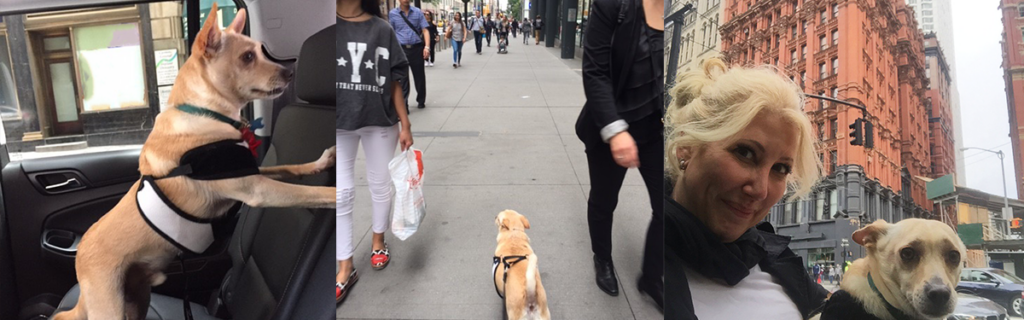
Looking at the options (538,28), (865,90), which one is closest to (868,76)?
(865,90)

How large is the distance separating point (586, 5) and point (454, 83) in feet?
1.40

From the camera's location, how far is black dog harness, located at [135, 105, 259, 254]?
1.00 metres

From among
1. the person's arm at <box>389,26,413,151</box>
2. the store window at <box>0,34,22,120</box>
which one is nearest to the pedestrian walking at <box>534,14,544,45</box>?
the person's arm at <box>389,26,413,151</box>

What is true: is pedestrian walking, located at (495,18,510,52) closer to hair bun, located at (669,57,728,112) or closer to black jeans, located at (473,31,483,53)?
black jeans, located at (473,31,483,53)

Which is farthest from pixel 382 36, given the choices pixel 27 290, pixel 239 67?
pixel 27 290

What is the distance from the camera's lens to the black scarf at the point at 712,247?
1.15 m

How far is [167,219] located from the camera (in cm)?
104

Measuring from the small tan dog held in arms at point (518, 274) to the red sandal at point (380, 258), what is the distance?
273 mm

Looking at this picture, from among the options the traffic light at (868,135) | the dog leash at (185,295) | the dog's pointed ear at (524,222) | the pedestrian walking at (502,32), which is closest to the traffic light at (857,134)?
the traffic light at (868,135)

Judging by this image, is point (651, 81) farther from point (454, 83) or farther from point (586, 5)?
point (454, 83)

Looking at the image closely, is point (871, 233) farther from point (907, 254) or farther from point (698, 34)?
point (698, 34)

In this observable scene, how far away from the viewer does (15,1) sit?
3.61ft

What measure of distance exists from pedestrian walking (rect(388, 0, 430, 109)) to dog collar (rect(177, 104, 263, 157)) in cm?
33

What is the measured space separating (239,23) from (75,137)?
530mm
